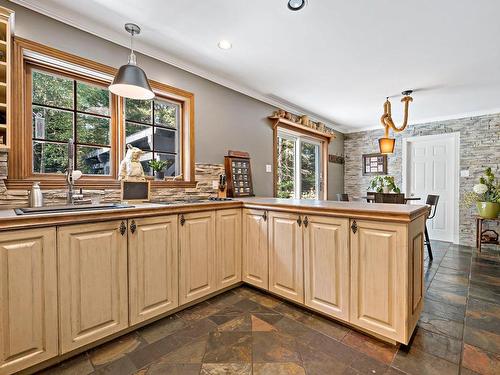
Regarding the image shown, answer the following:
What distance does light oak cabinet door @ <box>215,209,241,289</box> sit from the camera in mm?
2279

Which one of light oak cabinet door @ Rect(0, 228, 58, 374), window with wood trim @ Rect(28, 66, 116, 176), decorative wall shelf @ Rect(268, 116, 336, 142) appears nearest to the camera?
light oak cabinet door @ Rect(0, 228, 58, 374)

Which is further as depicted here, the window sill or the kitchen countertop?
the window sill

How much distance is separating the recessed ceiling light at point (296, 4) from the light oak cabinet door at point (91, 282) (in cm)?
188

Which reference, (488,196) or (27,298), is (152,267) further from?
(488,196)

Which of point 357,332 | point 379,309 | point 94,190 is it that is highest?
point 94,190

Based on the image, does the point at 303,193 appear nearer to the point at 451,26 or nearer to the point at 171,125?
the point at 171,125

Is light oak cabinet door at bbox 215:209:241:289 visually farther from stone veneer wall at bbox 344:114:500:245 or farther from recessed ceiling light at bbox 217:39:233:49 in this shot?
stone veneer wall at bbox 344:114:500:245

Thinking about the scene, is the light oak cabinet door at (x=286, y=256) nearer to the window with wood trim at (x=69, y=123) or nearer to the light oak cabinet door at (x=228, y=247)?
the light oak cabinet door at (x=228, y=247)

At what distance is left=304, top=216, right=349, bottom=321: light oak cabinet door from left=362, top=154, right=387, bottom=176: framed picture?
4071mm

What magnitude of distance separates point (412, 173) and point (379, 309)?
430 cm

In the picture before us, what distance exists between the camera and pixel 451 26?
2.02 metres

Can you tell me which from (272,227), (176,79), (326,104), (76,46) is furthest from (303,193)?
(76,46)

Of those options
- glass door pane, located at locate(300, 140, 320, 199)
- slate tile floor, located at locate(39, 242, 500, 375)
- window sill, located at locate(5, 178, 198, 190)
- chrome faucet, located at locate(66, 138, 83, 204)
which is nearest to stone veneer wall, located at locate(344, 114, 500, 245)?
glass door pane, located at locate(300, 140, 320, 199)

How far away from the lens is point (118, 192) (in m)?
2.22
